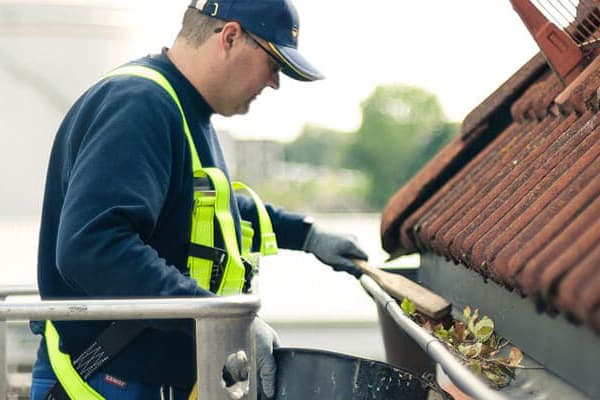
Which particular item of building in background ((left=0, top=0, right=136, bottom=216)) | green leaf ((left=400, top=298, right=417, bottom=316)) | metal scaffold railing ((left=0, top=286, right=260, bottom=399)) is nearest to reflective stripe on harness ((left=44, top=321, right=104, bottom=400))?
metal scaffold railing ((left=0, top=286, right=260, bottom=399))

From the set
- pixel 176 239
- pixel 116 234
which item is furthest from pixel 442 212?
pixel 116 234

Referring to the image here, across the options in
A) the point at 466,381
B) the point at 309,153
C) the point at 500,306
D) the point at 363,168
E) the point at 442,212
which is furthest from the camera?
the point at 309,153

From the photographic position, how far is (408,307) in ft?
10.4

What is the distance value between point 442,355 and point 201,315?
551mm

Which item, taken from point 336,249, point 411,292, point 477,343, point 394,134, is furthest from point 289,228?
point 394,134

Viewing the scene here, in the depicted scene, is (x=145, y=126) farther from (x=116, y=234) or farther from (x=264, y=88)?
(x=264, y=88)

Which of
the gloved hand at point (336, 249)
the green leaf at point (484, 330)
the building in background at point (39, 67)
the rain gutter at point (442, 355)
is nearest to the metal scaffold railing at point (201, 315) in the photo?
the rain gutter at point (442, 355)

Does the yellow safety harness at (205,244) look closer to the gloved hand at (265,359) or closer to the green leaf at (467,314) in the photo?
the gloved hand at (265,359)

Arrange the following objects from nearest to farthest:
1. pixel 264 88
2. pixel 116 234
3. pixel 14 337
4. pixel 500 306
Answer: pixel 116 234
pixel 500 306
pixel 264 88
pixel 14 337

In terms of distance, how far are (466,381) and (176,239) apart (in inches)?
39.5

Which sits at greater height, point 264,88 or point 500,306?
point 264,88

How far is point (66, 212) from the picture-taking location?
104 inches

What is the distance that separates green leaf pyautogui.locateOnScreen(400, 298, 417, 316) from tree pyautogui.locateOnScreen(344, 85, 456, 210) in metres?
38.9

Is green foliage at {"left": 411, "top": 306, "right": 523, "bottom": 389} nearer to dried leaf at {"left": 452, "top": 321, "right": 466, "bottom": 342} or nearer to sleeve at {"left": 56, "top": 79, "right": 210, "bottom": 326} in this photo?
dried leaf at {"left": 452, "top": 321, "right": 466, "bottom": 342}
